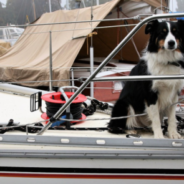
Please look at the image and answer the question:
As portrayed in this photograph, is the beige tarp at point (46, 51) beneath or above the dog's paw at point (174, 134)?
above

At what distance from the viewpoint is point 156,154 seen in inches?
59.0

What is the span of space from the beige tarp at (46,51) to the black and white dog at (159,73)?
10.5ft

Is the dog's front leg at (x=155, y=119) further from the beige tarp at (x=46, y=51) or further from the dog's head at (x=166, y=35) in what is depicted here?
the beige tarp at (x=46, y=51)

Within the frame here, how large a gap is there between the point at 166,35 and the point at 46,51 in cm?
473

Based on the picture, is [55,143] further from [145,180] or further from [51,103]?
[145,180]

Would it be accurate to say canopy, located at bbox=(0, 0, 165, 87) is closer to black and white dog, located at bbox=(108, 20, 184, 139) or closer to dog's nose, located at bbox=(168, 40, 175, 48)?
black and white dog, located at bbox=(108, 20, 184, 139)

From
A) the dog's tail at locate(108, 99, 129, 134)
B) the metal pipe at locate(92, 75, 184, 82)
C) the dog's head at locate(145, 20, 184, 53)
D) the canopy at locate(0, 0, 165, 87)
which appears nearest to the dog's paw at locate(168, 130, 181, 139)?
the dog's tail at locate(108, 99, 129, 134)

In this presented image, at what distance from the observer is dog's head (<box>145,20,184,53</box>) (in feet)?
5.35

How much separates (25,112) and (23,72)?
3.42m

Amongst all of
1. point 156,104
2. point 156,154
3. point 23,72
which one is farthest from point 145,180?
point 23,72

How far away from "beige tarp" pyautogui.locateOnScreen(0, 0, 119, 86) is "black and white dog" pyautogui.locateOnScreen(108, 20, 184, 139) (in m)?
3.21

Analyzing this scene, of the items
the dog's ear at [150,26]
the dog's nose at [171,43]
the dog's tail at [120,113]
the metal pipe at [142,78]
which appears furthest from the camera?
the dog's tail at [120,113]

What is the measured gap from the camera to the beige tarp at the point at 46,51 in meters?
5.37

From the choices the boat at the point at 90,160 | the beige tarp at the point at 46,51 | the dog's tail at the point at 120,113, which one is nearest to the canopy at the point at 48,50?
the beige tarp at the point at 46,51
